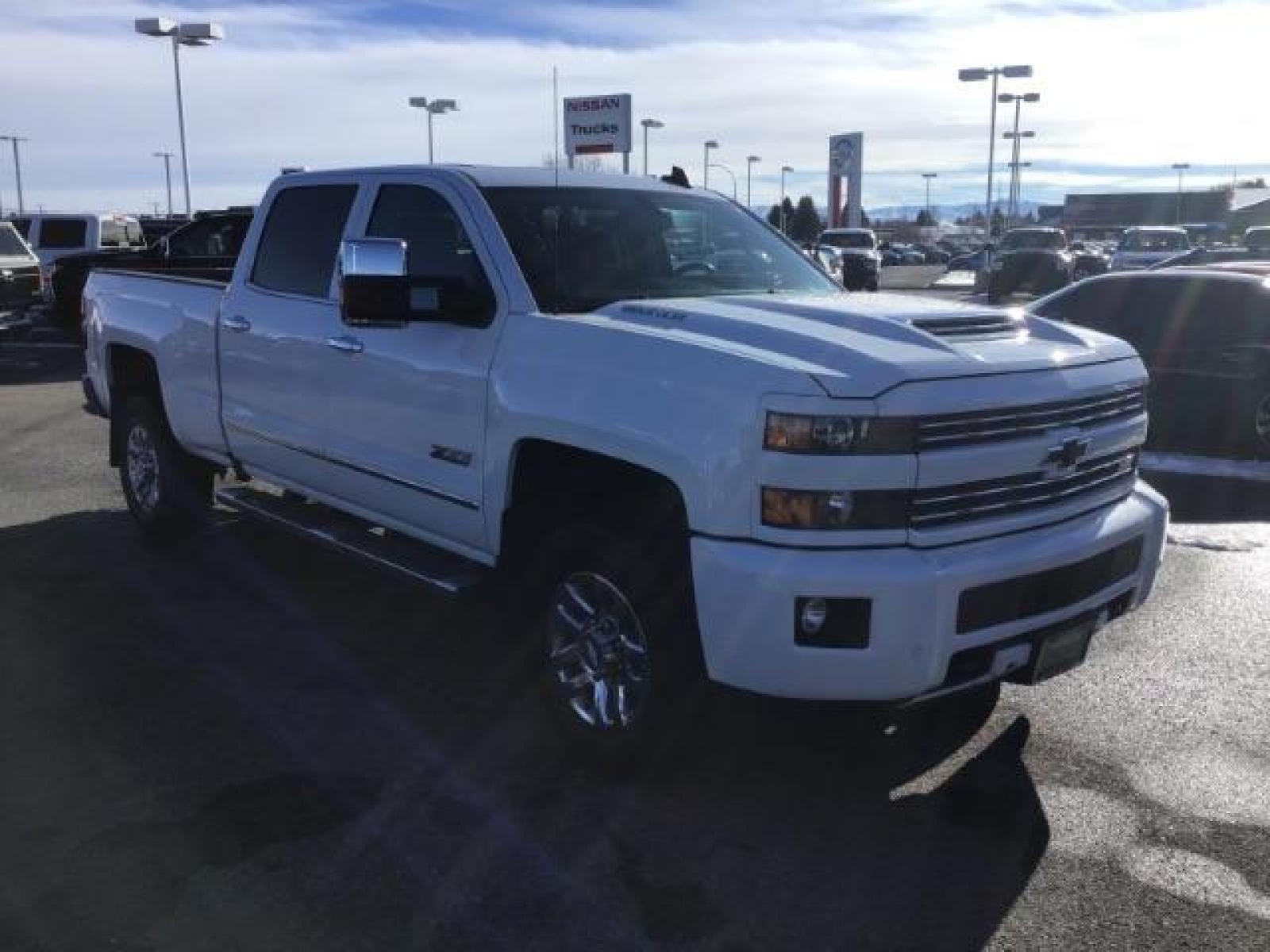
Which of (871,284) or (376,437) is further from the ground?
(871,284)

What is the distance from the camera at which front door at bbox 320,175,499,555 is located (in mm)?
4609

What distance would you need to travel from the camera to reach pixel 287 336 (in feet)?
18.7

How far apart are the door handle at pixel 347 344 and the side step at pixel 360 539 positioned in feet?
2.65

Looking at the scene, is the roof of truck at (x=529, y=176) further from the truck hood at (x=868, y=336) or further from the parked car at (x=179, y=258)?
the parked car at (x=179, y=258)

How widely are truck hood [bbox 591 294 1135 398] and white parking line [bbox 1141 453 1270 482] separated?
5.50 meters

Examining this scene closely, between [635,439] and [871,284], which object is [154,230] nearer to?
[871,284]

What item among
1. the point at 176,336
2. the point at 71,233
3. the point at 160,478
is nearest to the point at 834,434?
the point at 176,336

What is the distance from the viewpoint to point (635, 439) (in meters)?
3.83

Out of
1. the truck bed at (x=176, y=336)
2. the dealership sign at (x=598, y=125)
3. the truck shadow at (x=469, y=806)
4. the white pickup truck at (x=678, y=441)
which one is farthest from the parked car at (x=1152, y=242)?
the truck shadow at (x=469, y=806)

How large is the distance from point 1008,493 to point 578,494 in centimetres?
140

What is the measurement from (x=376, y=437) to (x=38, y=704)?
1689mm

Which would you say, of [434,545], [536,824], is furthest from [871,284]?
[536,824]

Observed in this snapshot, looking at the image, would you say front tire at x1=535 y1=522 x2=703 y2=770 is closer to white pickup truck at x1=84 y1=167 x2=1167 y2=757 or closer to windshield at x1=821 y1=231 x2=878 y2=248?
white pickup truck at x1=84 y1=167 x2=1167 y2=757

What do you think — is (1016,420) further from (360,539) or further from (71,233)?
(71,233)
